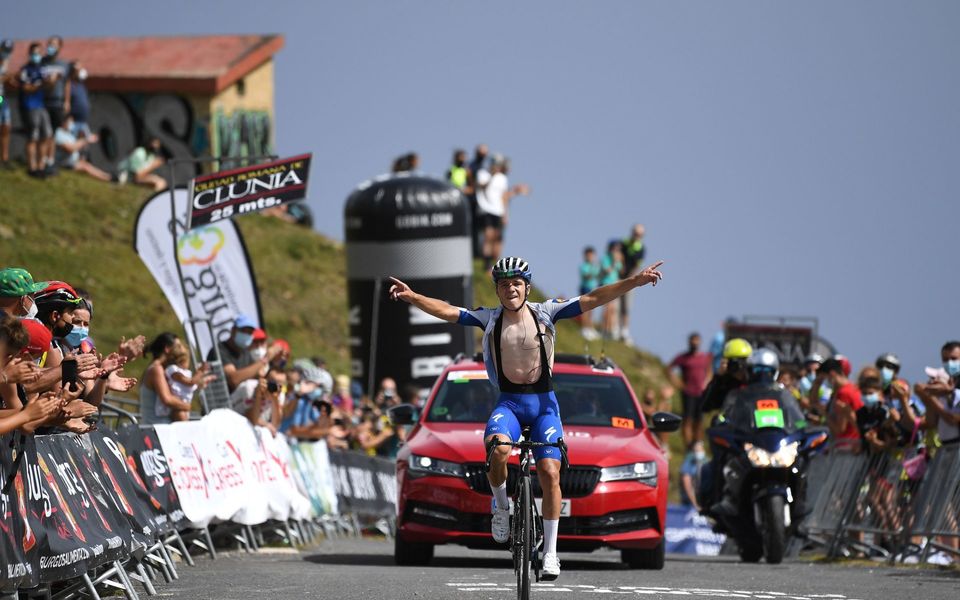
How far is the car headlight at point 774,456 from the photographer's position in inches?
665

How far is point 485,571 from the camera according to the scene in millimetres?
14805

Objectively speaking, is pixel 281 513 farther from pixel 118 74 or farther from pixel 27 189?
pixel 118 74

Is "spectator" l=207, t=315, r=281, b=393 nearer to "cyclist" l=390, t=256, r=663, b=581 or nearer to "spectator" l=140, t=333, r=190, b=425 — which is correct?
"spectator" l=140, t=333, r=190, b=425

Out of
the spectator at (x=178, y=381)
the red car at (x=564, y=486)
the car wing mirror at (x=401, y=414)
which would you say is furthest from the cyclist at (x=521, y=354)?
the spectator at (x=178, y=381)

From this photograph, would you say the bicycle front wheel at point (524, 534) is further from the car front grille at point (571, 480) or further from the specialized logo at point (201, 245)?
the specialized logo at point (201, 245)

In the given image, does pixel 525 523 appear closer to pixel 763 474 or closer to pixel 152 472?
pixel 152 472

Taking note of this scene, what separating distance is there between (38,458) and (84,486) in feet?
3.14

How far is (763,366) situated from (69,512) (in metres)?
8.69

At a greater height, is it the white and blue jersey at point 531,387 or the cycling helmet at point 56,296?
the cycling helmet at point 56,296

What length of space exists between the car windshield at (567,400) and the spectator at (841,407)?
4.23 meters

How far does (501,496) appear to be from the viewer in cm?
Answer: 1164

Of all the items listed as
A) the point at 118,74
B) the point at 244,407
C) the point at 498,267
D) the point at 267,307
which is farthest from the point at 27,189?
the point at 498,267

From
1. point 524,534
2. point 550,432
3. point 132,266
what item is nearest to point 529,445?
point 550,432

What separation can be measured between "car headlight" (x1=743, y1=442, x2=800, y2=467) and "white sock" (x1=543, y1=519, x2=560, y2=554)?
5839mm
